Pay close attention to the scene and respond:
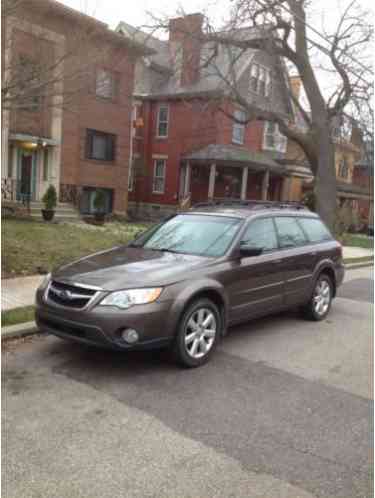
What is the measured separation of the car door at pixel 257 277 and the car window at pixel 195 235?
0.72ft

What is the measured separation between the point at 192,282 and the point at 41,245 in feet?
23.7

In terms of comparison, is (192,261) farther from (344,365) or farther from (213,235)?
(344,365)

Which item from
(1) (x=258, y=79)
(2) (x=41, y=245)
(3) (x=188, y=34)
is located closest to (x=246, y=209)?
(2) (x=41, y=245)

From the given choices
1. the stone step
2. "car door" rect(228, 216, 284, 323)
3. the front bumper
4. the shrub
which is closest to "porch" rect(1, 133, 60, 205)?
the stone step

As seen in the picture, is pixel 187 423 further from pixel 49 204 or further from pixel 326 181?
pixel 326 181

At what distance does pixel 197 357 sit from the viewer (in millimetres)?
4871

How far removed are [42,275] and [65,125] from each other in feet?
42.2

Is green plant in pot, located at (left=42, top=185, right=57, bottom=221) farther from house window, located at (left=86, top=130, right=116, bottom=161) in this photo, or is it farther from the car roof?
the car roof

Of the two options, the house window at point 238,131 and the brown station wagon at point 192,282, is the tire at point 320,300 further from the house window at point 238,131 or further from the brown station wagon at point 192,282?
the house window at point 238,131

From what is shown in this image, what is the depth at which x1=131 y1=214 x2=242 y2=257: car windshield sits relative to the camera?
555cm

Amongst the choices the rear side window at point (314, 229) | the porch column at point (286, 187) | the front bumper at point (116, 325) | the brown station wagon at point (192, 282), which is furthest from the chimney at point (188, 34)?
the front bumper at point (116, 325)

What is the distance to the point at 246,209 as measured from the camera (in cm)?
630

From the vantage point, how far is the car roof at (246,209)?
6.11 m

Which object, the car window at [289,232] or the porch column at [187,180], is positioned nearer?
the car window at [289,232]
